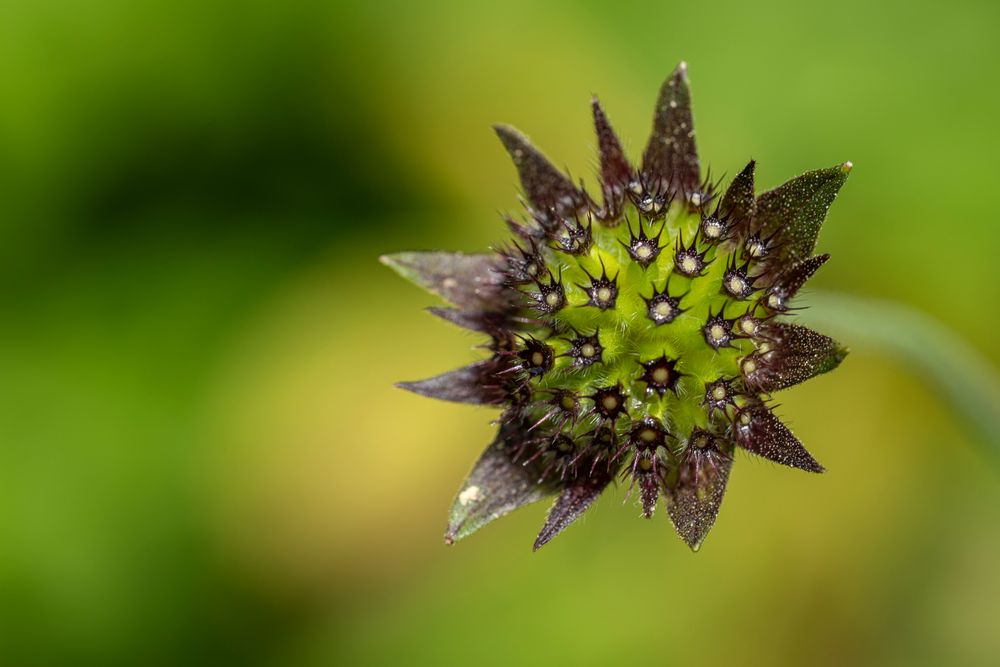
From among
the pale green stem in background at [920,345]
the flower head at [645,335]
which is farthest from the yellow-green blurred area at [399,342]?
the flower head at [645,335]

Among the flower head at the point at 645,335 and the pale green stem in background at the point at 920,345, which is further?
the pale green stem in background at the point at 920,345

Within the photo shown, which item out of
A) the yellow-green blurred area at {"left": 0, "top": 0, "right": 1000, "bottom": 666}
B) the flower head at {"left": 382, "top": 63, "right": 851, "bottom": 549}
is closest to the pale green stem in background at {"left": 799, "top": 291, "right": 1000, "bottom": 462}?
the flower head at {"left": 382, "top": 63, "right": 851, "bottom": 549}

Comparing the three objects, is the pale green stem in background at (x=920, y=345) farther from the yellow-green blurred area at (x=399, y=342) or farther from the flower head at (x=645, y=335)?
the yellow-green blurred area at (x=399, y=342)

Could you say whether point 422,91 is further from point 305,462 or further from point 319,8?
point 305,462

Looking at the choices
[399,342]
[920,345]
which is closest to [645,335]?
[920,345]

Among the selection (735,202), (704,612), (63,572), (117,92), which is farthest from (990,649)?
(117,92)

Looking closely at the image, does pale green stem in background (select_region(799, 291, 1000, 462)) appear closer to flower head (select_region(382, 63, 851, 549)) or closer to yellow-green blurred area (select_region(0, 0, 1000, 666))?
flower head (select_region(382, 63, 851, 549))
